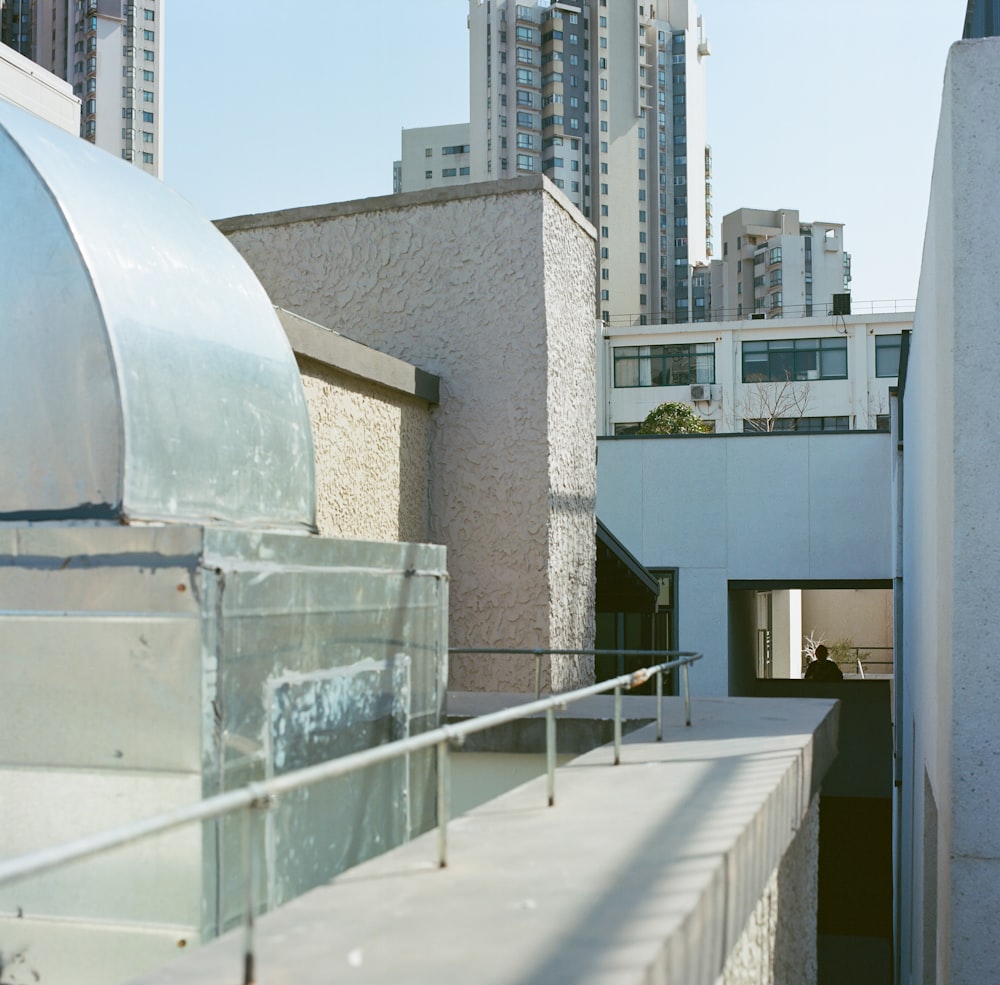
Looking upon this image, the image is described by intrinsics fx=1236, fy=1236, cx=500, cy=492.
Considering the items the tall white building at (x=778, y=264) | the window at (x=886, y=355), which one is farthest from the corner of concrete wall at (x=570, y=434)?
the tall white building at (x=778, y=264)

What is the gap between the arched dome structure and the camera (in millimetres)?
3959

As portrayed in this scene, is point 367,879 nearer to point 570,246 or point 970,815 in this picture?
point 970,815

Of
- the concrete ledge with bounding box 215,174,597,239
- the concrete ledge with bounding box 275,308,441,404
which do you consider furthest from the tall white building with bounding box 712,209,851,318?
the concrete ledge with bounding box 275,308,441,404

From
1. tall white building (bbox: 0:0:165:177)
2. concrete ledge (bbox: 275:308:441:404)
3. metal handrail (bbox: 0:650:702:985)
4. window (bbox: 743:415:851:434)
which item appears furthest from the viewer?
tall white building (bbox: 0:0:165:177)

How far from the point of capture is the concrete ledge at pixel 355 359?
21.5 feet

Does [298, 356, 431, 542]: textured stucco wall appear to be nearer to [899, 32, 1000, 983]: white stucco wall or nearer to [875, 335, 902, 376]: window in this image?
[899, 32, 1000, 983]: white stucco wall

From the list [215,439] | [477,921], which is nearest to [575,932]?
[477,921]

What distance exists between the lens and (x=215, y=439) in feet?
14.6

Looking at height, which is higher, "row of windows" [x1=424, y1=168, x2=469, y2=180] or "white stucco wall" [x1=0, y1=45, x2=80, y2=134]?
"row of windows" [x1=424, y1=168, x2=469, y2=180]

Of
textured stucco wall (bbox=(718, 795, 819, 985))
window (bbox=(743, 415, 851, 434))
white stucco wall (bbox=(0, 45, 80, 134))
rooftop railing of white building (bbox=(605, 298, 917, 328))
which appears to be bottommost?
textured stucco wall (bbox=(718, 795, 819, 985))

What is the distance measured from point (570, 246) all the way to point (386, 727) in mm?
4799

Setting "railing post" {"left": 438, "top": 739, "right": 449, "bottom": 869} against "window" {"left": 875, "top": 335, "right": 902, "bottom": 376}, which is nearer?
"railing post" {"left": 438, "top": 739, "right": 449, "bottom": 869}

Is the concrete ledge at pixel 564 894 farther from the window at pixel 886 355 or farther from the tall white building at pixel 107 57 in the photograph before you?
the tall white building at pixel 107 57

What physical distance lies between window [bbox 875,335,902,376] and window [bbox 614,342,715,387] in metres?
5.74
